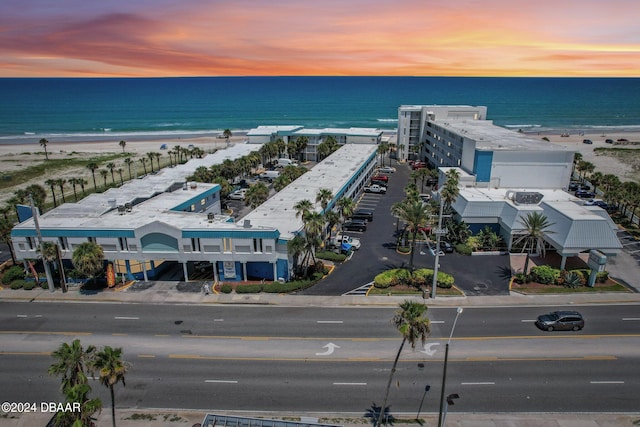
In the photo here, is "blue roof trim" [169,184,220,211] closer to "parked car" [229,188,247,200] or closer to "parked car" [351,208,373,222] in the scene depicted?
"parked car" [229,188,247,200]

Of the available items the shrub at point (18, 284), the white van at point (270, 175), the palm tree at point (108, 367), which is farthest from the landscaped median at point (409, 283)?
the white van at point (270, 175)

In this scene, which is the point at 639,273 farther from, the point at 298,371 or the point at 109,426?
the point at 109,426

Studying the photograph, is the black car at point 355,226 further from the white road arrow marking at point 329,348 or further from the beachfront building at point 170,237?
the white road arrow marking at point 329,348

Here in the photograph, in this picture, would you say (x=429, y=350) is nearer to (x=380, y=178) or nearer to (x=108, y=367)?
(x=108, y=367)

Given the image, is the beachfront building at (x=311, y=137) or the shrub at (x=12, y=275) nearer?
the shrub at (x=12, y=275)

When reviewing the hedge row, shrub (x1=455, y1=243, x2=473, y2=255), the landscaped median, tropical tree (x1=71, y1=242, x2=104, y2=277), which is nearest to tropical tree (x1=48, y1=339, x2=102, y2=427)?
tropical tree (x1=71, y1=242, x2=104, y2=277)

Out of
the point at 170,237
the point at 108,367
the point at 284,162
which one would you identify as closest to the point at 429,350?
the point at 108,367

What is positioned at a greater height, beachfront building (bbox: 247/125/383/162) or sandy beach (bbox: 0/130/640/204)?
beachfront building (bbox: 247/125/383/162)
